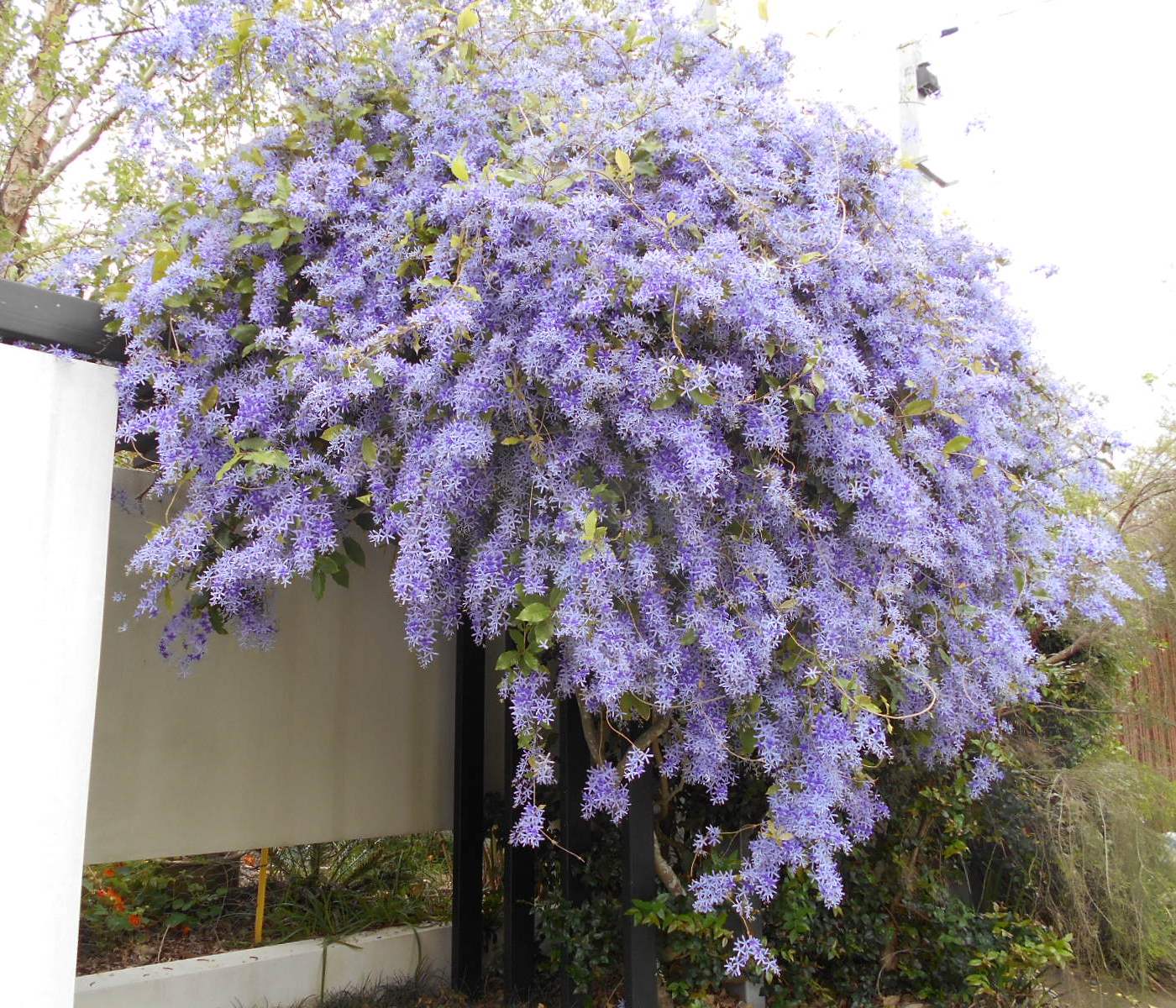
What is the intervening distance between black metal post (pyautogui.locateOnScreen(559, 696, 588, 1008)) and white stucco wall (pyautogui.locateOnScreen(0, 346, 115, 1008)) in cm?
159

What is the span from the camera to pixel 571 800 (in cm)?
327

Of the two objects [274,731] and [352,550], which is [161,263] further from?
[274,731]

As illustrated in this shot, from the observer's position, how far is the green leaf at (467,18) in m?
2.11

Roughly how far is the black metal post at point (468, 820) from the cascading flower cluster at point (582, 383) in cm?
172

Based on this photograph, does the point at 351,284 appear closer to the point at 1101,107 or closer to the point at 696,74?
the point at 696,74

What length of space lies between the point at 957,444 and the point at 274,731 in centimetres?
258

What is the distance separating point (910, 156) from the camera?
246 centimetres

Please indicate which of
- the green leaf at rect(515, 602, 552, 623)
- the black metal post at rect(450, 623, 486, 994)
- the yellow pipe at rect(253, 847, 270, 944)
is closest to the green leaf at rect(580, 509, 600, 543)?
the green leaf at rect(515, 602, 552, 623)

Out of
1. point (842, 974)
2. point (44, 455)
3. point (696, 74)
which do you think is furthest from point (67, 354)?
point (842, 974)

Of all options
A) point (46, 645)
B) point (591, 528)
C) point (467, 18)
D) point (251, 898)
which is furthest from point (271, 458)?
point (251, 898)

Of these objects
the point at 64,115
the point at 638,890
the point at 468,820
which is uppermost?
the point at 64,115

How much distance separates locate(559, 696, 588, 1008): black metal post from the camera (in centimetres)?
323

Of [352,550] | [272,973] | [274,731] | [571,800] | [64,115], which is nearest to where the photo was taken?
[352,550]

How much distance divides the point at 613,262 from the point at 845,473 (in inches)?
26.5
